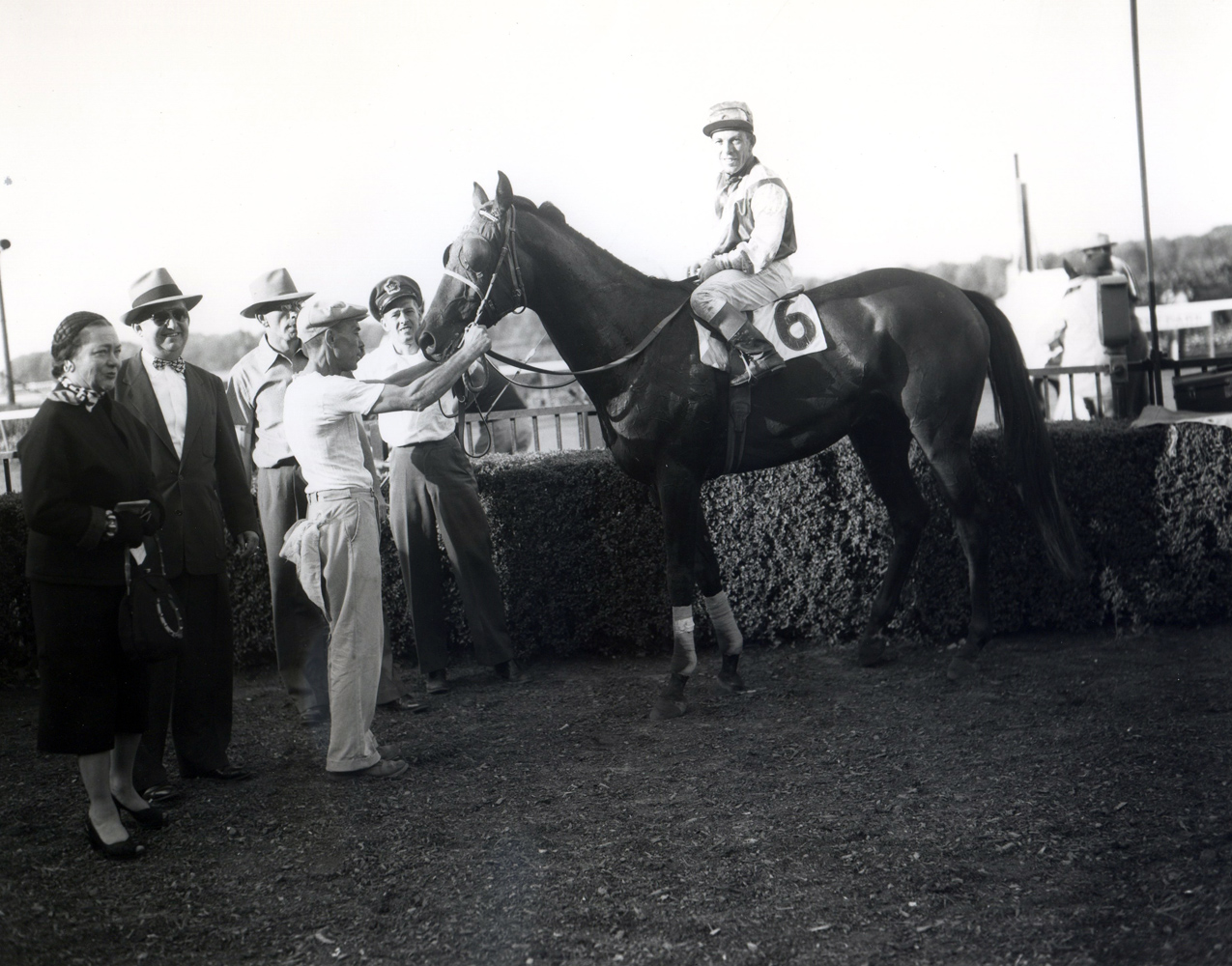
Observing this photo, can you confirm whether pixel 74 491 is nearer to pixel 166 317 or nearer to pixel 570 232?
pixel 166 317

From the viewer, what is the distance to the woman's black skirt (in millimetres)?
3510

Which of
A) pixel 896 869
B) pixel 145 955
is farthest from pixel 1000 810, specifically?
pixel 145 955

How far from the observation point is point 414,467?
5652 mm

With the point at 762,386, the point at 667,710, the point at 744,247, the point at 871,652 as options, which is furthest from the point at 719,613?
the point at 744,247

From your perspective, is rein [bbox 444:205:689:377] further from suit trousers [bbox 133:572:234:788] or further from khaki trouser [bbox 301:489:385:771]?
suit trousers [bbox 133:572:234:788]

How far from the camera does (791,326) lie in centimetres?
529

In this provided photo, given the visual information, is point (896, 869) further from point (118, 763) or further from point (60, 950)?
point (118, 763)

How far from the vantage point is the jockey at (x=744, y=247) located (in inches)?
201

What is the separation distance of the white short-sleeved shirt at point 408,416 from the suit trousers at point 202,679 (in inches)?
55.4

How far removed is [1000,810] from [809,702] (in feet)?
5.31

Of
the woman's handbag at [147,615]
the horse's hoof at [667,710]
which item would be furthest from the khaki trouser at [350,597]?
the horse's hoof at [667,710]

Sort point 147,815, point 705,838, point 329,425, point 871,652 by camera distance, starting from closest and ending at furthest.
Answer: point 705,838 < point 147,815 < point 329,425 < point 871,652

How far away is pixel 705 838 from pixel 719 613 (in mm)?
1999

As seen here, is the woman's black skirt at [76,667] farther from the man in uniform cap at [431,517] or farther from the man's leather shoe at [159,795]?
the man in uniform cap at [431,517]
